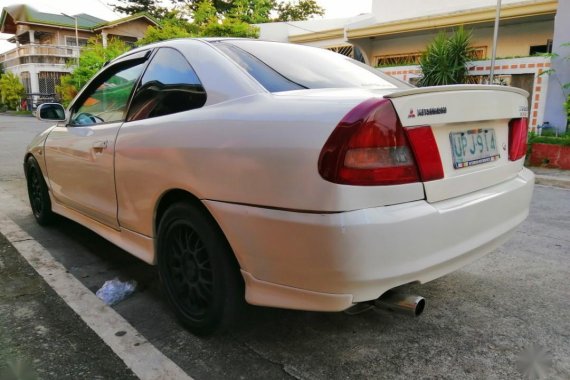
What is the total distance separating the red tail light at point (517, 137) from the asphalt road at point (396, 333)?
0.88 m

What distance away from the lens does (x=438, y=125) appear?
6.68 feet

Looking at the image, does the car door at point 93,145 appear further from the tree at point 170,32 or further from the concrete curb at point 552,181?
the tree at point 170,32

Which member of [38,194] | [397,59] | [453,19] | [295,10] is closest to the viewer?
[38,194]

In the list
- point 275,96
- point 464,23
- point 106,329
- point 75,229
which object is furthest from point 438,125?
point 464,23

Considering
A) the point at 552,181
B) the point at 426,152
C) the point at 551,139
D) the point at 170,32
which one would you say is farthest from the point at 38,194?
the point at 170,32

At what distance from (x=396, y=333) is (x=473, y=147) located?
3.35 ft

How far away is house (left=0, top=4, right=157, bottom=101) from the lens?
1519 inches

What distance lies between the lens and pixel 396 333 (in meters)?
2.48

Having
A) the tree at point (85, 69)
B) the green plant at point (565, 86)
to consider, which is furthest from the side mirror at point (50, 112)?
the tree at point (85, 69)

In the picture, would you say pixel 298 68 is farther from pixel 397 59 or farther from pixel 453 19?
pixel 397 59

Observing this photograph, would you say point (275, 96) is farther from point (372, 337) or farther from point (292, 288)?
point (372, 337)

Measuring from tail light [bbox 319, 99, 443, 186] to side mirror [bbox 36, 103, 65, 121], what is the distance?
3030mm

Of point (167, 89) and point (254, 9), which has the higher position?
point (254, 9)

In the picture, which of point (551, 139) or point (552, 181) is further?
point (551, 139)
